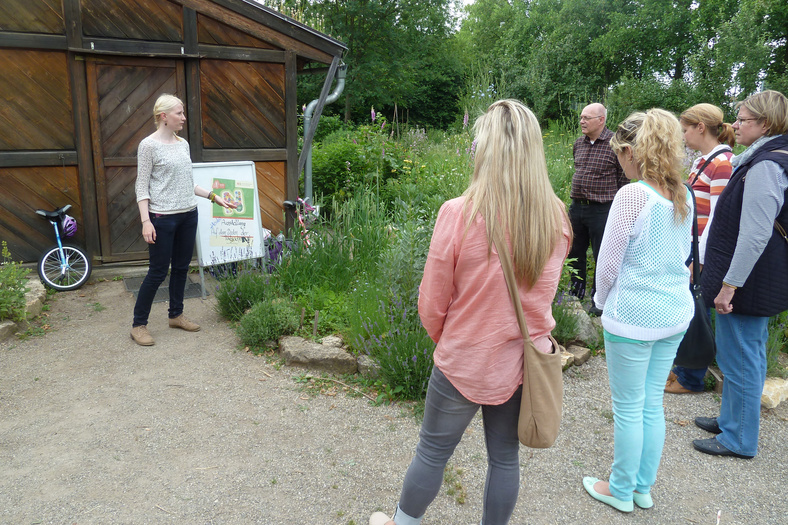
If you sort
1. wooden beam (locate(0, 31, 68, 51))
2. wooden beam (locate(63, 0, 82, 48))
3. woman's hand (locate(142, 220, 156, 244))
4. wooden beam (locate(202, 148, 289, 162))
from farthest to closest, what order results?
1. wooden beam (locate(202, 148, 289, 162))
2. wooden beam (locate(63, 0, 82, 48))
3. wooden beam (locate(0, 31, 68, 51))
4. woman's hand (locate(142, 220, 156, 244))

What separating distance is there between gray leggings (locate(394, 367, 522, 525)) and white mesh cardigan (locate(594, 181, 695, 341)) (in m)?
0.80

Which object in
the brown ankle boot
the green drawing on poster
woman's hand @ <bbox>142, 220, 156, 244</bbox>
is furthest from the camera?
the green drawing on poster

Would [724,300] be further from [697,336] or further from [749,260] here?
[697,336]

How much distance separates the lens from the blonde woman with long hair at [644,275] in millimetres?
2455

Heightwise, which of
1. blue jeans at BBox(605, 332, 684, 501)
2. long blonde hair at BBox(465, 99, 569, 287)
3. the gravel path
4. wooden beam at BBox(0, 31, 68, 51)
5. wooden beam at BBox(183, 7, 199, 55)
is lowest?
the gravel path

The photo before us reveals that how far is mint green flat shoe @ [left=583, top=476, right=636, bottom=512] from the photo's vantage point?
2859 mm

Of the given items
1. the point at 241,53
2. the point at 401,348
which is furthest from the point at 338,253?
the point at 241,53

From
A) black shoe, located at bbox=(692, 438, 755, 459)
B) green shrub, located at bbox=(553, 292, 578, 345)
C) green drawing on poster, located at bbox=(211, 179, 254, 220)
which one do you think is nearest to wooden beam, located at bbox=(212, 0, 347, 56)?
green drawing on poster, located at bbox=(211, 179, 254, 220)

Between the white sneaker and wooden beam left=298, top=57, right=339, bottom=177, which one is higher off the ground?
wooden beam left=298, top=57, right=339, bottom=177

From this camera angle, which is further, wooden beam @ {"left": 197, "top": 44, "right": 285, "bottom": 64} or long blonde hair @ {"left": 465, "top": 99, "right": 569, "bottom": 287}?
wooden beam @ {"left": 197, "top": 44, "right": 285, "bottom": 64}

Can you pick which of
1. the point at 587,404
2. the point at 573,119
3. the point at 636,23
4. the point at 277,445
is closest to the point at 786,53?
the point at 636,23

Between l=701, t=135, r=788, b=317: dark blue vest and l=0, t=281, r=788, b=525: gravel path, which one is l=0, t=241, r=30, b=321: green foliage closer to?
l=0, t=281, r=788, b=525: gravel path

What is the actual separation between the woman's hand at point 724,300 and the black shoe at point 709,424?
97cm

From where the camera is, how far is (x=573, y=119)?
392 inches
